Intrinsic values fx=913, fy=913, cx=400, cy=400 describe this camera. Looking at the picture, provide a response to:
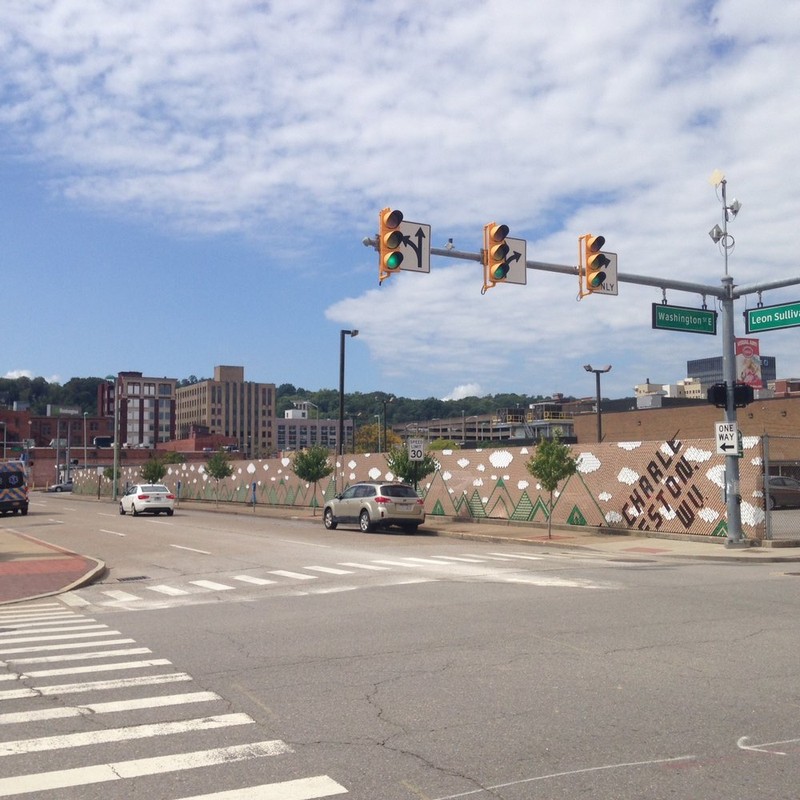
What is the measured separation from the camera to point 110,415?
149m

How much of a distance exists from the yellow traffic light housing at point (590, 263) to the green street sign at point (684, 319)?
3376 millimetres

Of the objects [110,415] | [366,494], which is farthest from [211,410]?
[366,494]

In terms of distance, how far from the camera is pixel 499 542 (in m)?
25.6

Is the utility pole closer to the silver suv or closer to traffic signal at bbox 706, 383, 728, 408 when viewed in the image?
traffic signal at bbox 706, 383, 728, 408

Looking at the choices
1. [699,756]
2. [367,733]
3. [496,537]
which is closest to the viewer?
[699,756]

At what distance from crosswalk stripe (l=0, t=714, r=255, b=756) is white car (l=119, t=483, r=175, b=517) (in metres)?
37.1

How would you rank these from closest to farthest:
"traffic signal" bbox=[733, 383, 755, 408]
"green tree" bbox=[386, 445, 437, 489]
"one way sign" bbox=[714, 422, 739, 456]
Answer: "one way sign" bbox=[714, 422, 739, 456] → "traffic signal" bbox=[733, 383, 755, 408] → "green tree" bbox=[386, 445, 437, 489]

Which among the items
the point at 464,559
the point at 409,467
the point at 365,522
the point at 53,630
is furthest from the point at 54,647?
the point at 409,467

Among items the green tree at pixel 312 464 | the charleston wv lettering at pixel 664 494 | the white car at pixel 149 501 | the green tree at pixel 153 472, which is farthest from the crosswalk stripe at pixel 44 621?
the green tree at pixel 153 472

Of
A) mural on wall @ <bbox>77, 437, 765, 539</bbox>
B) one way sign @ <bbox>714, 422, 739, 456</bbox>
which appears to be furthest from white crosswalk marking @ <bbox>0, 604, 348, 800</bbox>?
mural on wall @ <bbox>77, 437, 765, 539</bbox>

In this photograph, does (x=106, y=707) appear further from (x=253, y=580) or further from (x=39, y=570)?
(x=39, y=570)

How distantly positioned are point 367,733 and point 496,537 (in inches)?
777

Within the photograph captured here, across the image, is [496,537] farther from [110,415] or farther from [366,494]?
[110,415]

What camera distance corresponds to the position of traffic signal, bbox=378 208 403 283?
50.5ft
